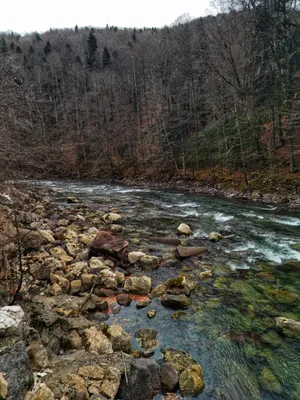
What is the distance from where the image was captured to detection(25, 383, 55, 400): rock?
9.56 feet

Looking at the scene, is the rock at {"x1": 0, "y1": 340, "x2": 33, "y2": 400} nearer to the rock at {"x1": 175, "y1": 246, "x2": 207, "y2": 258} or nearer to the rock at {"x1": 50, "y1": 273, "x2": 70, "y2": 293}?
the rock at {"x1": 50, "y1": 273, "x2": 70, "y2": 293}

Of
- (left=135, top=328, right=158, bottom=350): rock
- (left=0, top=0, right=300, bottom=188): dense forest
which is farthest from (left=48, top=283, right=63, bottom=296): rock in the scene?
(left=0, top=0, right=300, bottom=188): dense forest

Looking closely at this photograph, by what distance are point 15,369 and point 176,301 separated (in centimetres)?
388

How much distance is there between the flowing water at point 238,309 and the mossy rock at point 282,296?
0.02 meters

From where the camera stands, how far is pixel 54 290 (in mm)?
6488

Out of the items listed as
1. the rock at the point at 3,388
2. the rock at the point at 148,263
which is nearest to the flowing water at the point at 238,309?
the rock at the point at 148,263

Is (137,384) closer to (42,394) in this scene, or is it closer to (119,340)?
(119,340)

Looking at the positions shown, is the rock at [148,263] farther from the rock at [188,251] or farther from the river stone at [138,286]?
the river stone at [138,286]

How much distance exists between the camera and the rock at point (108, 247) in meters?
8.77

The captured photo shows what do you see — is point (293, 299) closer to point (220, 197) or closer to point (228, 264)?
point (228, 264)

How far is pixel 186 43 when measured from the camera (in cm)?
3116

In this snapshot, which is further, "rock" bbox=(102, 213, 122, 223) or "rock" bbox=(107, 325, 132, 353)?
"rock" bbox=(102, 213, 122, 223)

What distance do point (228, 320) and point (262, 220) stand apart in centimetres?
807

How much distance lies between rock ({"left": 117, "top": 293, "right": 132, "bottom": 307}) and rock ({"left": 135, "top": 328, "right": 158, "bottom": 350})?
3.38 ft
